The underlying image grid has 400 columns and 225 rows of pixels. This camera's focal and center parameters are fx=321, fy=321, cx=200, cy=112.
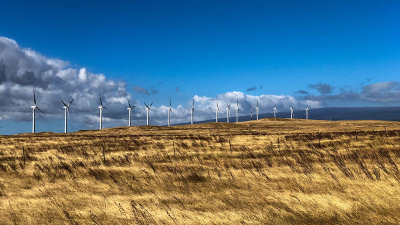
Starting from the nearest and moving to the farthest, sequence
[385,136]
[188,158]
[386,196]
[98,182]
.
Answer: [386,196], [98,182], [188,158], [385,136]

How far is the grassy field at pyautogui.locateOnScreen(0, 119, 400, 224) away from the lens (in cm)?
2152

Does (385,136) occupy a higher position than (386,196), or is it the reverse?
(385,136)

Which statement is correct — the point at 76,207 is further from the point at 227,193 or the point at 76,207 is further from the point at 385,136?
the point at 385,136

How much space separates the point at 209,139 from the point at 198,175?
22.6 metres

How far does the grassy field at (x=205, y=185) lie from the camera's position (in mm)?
21516

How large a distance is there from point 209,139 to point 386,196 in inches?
1212

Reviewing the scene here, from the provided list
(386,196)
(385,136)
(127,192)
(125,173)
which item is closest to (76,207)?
(127,192)

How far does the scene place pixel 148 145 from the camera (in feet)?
155

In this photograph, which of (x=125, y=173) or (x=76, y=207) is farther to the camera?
(x=125, y=173)

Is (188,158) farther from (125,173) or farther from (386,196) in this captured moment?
(386,196)

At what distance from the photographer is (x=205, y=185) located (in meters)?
27.9

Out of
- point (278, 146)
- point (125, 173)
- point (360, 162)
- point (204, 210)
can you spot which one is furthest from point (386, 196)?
point (125, 173)

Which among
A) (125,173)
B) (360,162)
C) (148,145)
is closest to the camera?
(125,173)

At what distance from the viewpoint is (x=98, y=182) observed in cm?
2878
